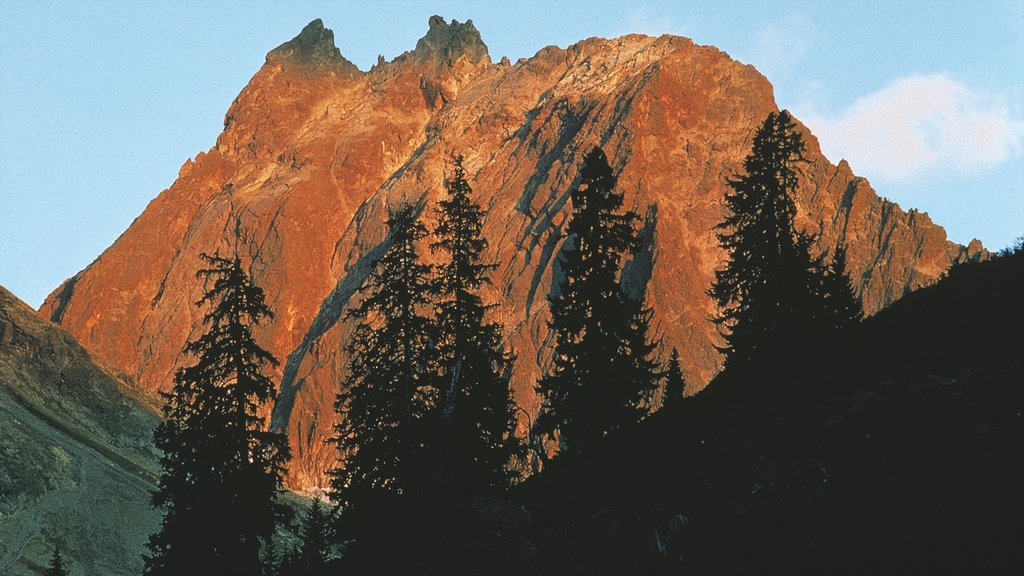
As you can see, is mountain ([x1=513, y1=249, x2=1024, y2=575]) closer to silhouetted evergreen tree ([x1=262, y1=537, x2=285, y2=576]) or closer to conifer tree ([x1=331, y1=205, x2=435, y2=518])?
conifer tree ([x1=331, y1=205, x2=435, y2=518])

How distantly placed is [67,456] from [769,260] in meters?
62.1

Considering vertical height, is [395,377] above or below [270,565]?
above

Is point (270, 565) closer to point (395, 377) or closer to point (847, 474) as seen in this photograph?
point (395, 377)

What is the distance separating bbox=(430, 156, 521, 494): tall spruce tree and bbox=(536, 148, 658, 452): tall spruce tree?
237 centimetres

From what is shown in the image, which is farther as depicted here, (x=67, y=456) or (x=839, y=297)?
(x=67, y=456)

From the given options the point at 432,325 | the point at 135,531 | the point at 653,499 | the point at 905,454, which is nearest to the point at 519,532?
the point at 653,499

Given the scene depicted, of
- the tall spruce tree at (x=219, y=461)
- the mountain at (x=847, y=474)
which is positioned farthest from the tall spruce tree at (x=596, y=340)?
the tall spruce tree at (x=219, y=461)

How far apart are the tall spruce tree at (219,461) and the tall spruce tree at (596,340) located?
313 inches

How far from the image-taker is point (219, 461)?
80.9 feet

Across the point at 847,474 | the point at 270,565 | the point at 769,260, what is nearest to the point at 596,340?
the point at 769,260

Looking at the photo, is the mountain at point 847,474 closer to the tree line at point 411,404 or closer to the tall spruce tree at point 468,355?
the tree line at point 411,404

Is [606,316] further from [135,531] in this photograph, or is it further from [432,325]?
[135,531]

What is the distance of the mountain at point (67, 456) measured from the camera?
60688mm

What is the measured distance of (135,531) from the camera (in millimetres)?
67500
